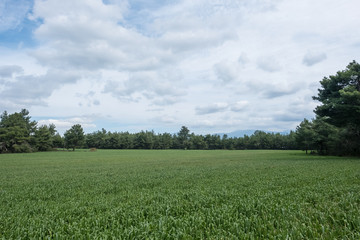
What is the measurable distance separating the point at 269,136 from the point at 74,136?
4877 inches

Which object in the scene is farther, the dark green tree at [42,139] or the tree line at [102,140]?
the dark green tree at [42,139]

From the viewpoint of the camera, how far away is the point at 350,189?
7961 mm

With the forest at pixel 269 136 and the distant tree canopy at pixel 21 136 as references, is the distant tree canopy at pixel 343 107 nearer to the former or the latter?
the forest at pixel 269 136

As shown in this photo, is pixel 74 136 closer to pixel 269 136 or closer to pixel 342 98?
pixel 342 98

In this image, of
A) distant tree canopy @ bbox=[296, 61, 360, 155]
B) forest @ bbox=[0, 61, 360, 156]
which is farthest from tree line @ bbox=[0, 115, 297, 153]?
distant tree canopy @ bbox=[296, 61, 360, 155]

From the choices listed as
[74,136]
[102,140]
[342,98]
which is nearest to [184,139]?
[102,140]

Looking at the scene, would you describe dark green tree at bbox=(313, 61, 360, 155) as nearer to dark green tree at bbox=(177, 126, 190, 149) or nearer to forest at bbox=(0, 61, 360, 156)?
forest at bbox=(0, 61, 360, 156)

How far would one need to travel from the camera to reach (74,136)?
10556 cm

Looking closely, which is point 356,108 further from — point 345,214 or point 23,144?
point 23,144

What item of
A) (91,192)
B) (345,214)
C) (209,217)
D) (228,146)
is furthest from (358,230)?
(228,146)

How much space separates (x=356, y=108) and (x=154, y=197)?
28.9 metres

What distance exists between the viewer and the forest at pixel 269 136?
2776cm

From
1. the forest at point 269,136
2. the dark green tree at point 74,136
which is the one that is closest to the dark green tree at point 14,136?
the forest at point 269,136

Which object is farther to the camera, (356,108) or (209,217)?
(356,108)
